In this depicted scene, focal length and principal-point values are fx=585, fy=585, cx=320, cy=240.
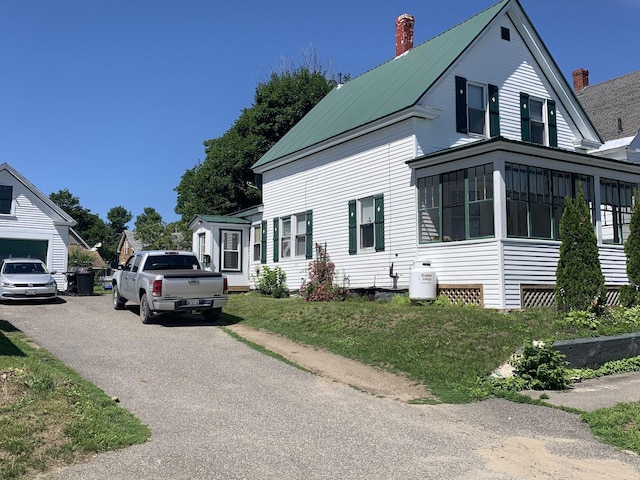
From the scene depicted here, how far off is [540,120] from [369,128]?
6.13 metres

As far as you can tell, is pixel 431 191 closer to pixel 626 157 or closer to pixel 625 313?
pixel 625 313

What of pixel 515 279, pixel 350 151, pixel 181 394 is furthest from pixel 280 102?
pixel 181 394

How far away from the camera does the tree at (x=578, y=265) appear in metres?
13.0

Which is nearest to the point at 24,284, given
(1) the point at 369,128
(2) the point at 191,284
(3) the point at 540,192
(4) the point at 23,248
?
(4) the point at 23,248

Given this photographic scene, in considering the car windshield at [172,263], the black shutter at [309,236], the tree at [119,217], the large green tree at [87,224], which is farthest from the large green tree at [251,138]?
the tree at [119,217]

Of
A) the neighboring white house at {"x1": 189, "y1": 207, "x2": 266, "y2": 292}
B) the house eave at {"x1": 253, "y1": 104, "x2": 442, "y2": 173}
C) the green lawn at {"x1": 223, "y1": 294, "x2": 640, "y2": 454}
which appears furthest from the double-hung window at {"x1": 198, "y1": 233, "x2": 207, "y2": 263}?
the green lawn at {"x1": 223, "y1": 294, "x2": 640, "y2": 454}

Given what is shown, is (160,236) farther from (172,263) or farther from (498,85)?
(498,85)

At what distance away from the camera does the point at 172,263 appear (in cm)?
1666

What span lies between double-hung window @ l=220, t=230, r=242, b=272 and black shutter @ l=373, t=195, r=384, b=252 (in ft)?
29.0

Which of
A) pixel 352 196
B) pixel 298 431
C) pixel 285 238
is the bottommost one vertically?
pixel 298 431

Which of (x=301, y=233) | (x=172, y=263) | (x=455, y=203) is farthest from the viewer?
(x=301, y=233)

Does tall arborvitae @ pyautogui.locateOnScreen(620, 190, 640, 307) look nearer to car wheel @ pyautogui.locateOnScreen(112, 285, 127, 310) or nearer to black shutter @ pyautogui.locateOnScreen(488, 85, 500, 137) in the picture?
black shutter @ pyautogui.locateOnScreen(488, 85, 500, 137)

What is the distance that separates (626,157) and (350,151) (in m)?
10.1

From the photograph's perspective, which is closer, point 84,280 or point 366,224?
point 366,224
